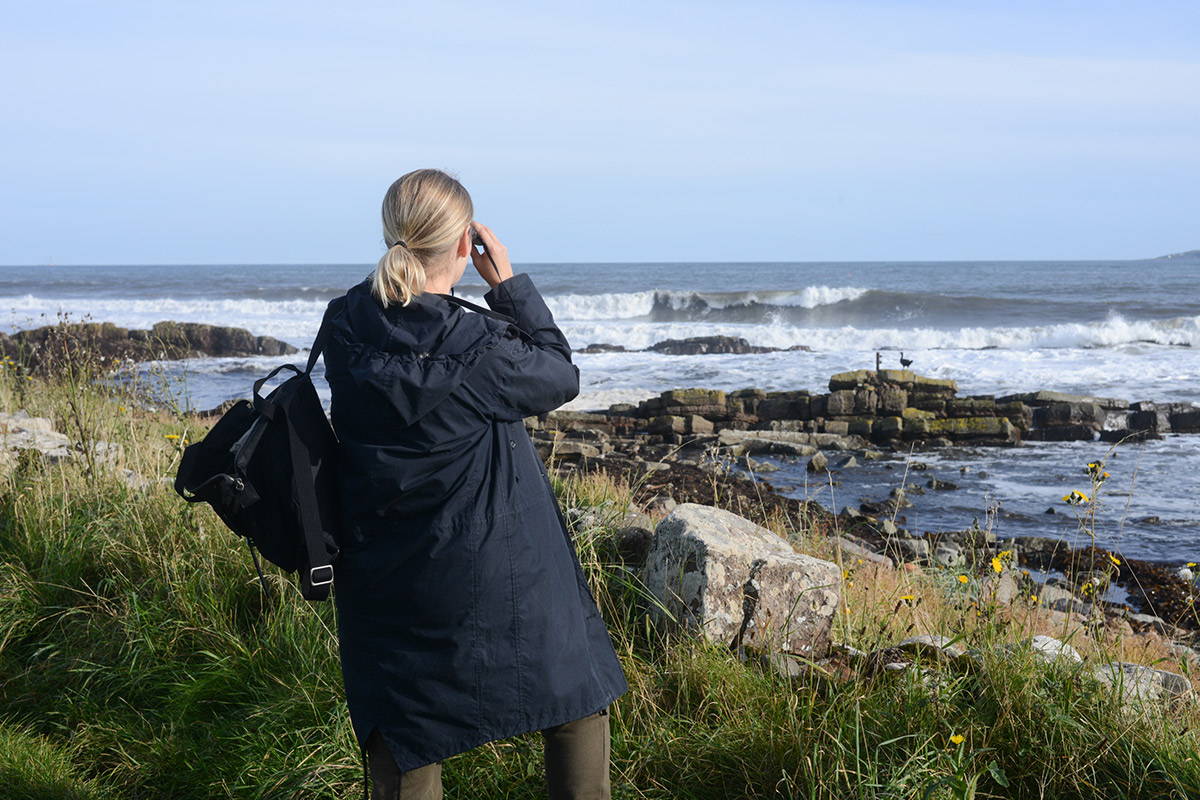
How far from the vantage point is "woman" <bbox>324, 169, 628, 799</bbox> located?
227cm

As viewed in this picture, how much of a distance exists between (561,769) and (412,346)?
1115mm

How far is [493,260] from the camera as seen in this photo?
2541mm

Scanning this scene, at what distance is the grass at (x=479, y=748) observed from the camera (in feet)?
9.56

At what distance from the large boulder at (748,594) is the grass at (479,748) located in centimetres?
13

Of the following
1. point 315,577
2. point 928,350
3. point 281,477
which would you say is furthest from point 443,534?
point 928,350

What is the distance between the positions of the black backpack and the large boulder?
1.75 meters

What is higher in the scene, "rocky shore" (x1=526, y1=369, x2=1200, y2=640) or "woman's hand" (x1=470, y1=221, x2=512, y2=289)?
"woman's hand" (x1=470, y1=221, x2=512, y2=289)

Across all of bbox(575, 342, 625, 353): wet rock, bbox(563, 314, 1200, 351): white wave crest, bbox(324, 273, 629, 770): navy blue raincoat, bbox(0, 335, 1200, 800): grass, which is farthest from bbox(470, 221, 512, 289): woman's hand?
bbox(563, 314, 1200, 351): white wave crest

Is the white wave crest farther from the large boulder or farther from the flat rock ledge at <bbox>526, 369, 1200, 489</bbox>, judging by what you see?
the large boulder

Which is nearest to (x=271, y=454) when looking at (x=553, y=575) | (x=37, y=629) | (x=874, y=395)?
(x=553, y=575)

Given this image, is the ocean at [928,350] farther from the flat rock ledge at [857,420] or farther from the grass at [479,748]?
the grass at [479,748]

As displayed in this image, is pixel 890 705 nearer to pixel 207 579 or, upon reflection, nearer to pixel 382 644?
pixel 382 644

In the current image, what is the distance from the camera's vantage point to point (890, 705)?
310cm

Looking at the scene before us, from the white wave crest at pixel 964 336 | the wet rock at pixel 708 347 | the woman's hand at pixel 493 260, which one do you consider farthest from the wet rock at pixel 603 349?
the woman's hand at pixel 493 260
